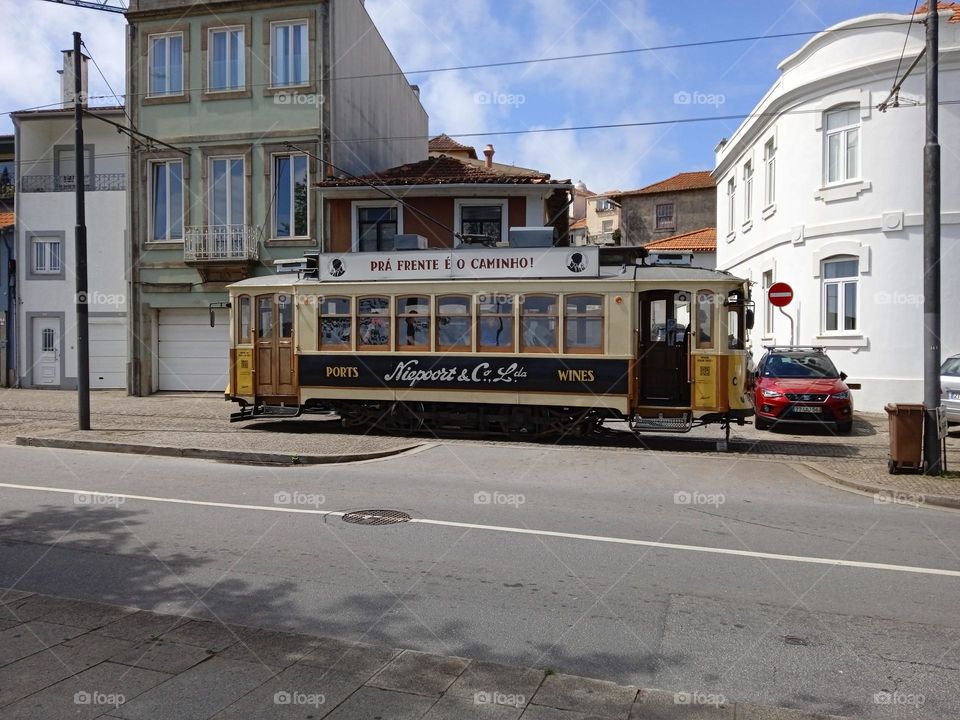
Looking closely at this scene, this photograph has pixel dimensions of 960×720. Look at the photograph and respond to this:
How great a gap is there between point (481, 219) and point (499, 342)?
29.1 feet

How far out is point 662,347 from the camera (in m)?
13.7

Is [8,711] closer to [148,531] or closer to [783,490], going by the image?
[148,531]

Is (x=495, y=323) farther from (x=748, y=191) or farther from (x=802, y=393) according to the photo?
(x=748, y=191)

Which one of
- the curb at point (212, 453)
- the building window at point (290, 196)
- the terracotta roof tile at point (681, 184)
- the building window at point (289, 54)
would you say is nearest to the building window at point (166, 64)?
the building window at point (289, 54)

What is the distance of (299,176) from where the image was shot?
22031 millimetres

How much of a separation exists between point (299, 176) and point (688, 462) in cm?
1429

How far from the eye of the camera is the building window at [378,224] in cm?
2230

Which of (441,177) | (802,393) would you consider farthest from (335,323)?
(802,393)

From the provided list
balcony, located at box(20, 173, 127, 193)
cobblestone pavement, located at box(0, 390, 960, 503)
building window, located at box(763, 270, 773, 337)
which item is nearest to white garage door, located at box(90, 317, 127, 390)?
balcony, located at box(20, 173, 127, 193)

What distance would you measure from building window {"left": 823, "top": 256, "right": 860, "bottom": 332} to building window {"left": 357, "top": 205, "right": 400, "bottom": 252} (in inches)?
446

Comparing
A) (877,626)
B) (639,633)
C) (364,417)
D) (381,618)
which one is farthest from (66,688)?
(364,417)

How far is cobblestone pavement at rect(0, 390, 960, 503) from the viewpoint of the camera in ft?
36.5

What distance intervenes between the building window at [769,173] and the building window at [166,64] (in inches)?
660

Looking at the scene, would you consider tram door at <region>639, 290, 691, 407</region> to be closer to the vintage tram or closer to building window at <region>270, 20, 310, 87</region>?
the vintage tram
